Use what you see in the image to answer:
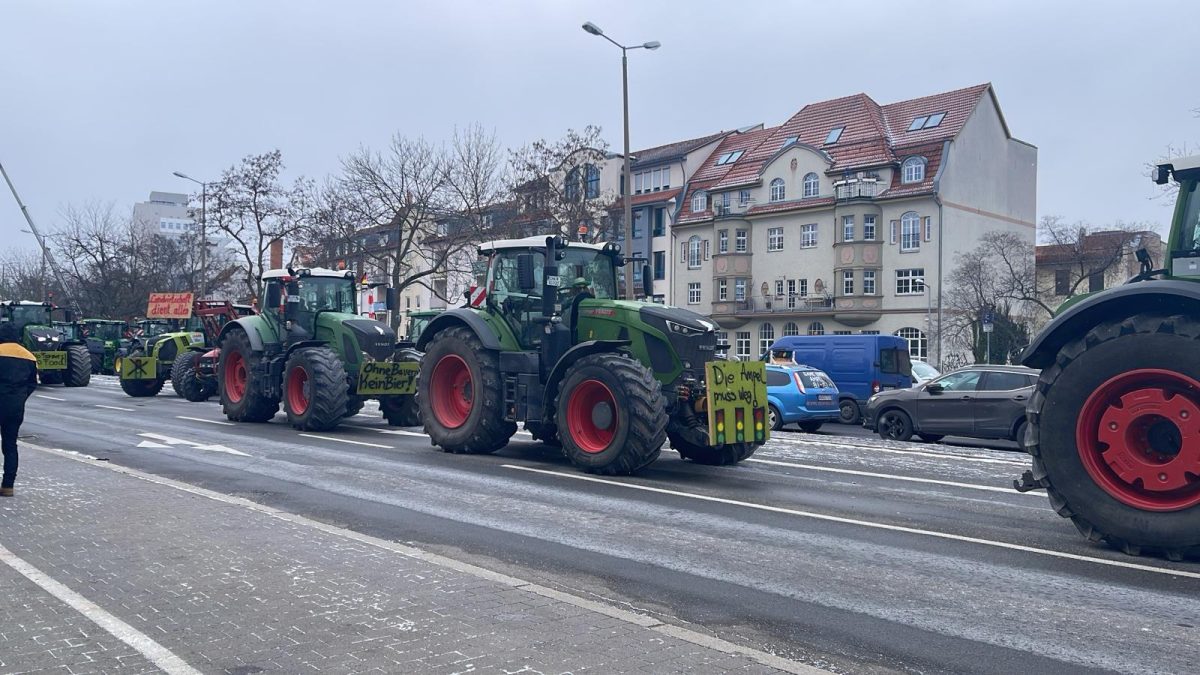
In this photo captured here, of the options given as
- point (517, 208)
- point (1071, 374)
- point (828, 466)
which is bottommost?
point (828, 466)

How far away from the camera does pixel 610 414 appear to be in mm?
12094

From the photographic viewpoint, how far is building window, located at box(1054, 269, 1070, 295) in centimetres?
4688

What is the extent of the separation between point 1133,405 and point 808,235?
46.0 meters

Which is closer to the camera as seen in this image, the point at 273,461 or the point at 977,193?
the point at 273,461

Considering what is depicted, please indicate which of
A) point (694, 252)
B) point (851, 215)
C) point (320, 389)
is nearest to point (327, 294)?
point (320, 389)

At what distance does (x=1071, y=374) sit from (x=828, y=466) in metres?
5.99

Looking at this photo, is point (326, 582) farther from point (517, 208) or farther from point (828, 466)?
point (517, 208)

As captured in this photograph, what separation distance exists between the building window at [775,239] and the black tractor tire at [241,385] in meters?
37.9

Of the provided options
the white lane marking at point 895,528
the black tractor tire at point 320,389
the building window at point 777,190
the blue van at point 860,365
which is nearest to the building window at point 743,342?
the building window at point 777,190

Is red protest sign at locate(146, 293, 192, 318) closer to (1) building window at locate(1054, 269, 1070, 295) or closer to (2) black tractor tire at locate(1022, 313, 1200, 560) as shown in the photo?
(2) black tractor tire at locate(1022, 313, 1200, 560)

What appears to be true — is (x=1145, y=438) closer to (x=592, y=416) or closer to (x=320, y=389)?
(x=592, y=416)

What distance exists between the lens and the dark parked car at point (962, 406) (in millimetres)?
18156

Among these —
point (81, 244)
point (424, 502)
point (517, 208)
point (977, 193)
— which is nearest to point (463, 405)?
point (424, 502)

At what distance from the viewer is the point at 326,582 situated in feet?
21.7
